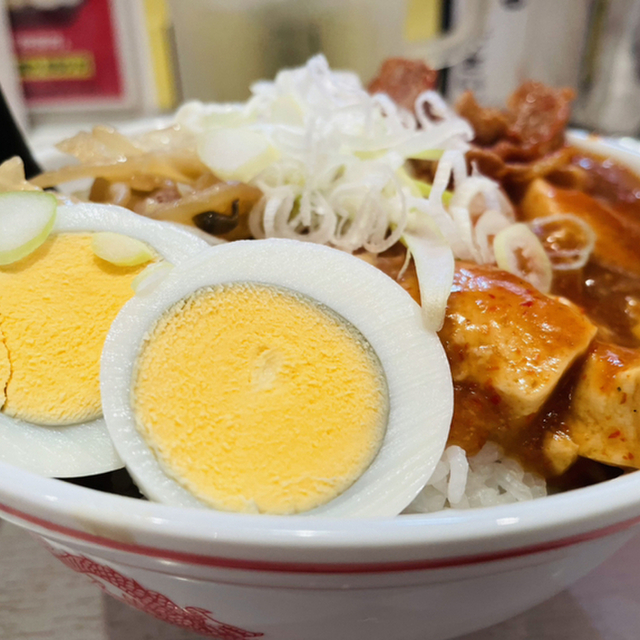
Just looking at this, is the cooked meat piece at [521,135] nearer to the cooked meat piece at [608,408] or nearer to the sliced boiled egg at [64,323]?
the cooked meat piece at [608,408]

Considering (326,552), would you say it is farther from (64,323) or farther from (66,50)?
(66,50)

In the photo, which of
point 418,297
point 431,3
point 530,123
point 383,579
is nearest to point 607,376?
point 418,297

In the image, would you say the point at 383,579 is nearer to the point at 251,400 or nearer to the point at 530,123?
the point at 251,400

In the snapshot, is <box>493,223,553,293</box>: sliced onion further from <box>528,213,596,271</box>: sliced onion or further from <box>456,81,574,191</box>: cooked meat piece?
<box>456,81,574,191</box>: cooked meat piece

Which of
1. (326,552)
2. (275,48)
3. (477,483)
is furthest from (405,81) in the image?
(275,48)

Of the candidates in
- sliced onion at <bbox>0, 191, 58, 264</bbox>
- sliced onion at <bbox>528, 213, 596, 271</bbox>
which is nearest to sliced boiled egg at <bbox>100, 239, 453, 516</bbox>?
sliced onion at <bbox>0, 191, 58, 264</bbox>

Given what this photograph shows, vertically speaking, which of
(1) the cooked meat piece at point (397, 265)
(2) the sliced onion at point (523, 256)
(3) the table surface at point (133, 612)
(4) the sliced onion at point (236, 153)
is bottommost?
(3) the table surface at point (133, 612)

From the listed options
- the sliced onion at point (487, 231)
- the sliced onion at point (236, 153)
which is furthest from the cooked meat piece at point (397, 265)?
the sliced onion at point (236, 153)
